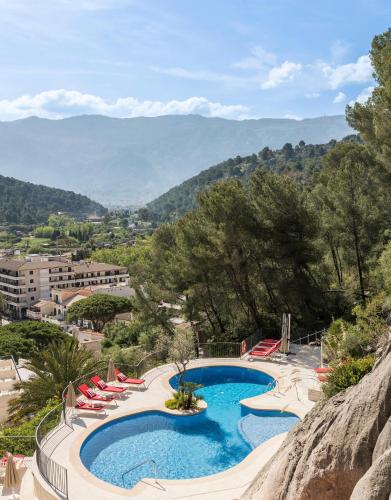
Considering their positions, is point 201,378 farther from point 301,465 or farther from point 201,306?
point 301,465

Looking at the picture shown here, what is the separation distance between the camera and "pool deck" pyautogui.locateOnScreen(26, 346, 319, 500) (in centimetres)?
1061

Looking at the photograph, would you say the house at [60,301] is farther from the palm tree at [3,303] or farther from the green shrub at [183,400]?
the green shrub at [183,400]

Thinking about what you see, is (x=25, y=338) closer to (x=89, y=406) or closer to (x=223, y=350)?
(x=223, y=350)

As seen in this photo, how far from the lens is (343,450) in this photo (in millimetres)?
5246

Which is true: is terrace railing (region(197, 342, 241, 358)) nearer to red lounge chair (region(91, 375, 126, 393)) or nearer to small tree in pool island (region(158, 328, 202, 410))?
small tree in pool island (region(158, 328, 202, 410))

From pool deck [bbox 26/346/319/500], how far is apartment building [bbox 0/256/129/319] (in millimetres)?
66792

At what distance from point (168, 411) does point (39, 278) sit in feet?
236

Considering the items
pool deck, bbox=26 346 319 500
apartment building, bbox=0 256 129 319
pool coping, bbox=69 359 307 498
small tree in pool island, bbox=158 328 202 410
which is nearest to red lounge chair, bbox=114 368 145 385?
pool deck, bbox=26 346 319 500

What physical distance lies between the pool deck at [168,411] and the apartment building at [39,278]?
219 feet

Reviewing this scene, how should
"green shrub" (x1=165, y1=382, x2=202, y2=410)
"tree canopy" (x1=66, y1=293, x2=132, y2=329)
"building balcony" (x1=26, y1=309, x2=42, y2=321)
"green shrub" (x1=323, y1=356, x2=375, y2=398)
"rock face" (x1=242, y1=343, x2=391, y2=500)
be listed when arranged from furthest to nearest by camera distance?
"building balcony" (x1=26, y1=309, x2=42, y2=321)
"tree canopy" (x1=66, y1=293, x2=132, y2=329)
"green shrub" (x1=165, y1=382, x2=202, y2=410)
"green shrub" (x1=323, y1=356, x2=375, y2=398)
"rock face" (x1=242, y1=343, x2=391, y2=500)

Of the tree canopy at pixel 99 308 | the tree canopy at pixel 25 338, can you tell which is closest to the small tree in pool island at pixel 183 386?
the tree canopy at pixel 25 338

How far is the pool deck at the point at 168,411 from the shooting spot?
34.8 ft

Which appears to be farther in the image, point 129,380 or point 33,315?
point 33,315

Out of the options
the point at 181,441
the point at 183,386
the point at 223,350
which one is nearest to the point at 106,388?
the point at 183,386
